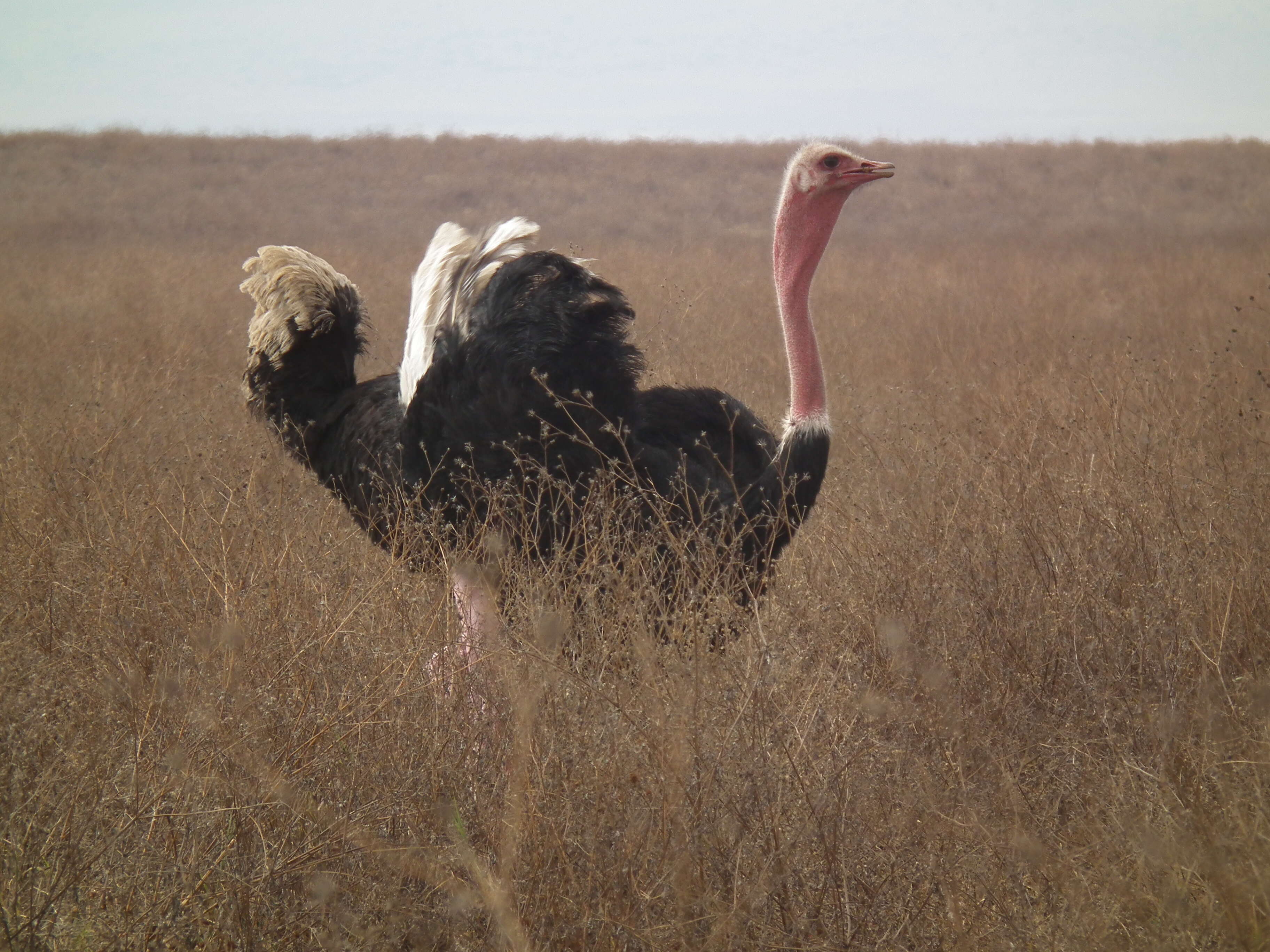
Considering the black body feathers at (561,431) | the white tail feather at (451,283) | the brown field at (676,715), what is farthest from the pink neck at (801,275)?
the white tail feather at (451,283)

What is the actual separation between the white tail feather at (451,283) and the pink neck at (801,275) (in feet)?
3.10

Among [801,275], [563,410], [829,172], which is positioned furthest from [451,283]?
[829,172]

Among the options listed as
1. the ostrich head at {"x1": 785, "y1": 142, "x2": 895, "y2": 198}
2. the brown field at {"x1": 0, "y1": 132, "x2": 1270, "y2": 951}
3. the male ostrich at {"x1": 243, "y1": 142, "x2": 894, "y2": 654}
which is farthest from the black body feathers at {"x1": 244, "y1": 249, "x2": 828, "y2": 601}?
the ostrich head at {"x1": 785, "y1": 142, "x2": 895, "y2": 198}

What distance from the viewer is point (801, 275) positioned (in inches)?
160

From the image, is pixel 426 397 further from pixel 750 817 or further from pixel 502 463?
pixel 750 817

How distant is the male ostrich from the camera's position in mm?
3568

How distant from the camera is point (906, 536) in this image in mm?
3883

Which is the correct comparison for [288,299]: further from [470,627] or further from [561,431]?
[470,627]

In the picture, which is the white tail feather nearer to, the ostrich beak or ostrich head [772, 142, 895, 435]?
ostrich head [772, 142, 895, 435]

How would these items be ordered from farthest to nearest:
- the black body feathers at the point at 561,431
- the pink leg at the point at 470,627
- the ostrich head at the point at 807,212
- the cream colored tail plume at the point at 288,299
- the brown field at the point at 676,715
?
the cream colored tail plume at the point at 288,299 → the ostrich head at the point at 807,212 → the black body feathers at the point at 561,431 → the pink leg at the point at 470,627 → the brown field at the point at 676,715

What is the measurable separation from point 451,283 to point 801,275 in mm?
1297

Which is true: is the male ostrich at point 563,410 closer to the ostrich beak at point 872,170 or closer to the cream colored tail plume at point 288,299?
the ostrich beak at point 872,170

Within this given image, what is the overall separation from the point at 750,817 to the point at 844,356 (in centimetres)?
695

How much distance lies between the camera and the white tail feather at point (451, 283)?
3938 millimetres
